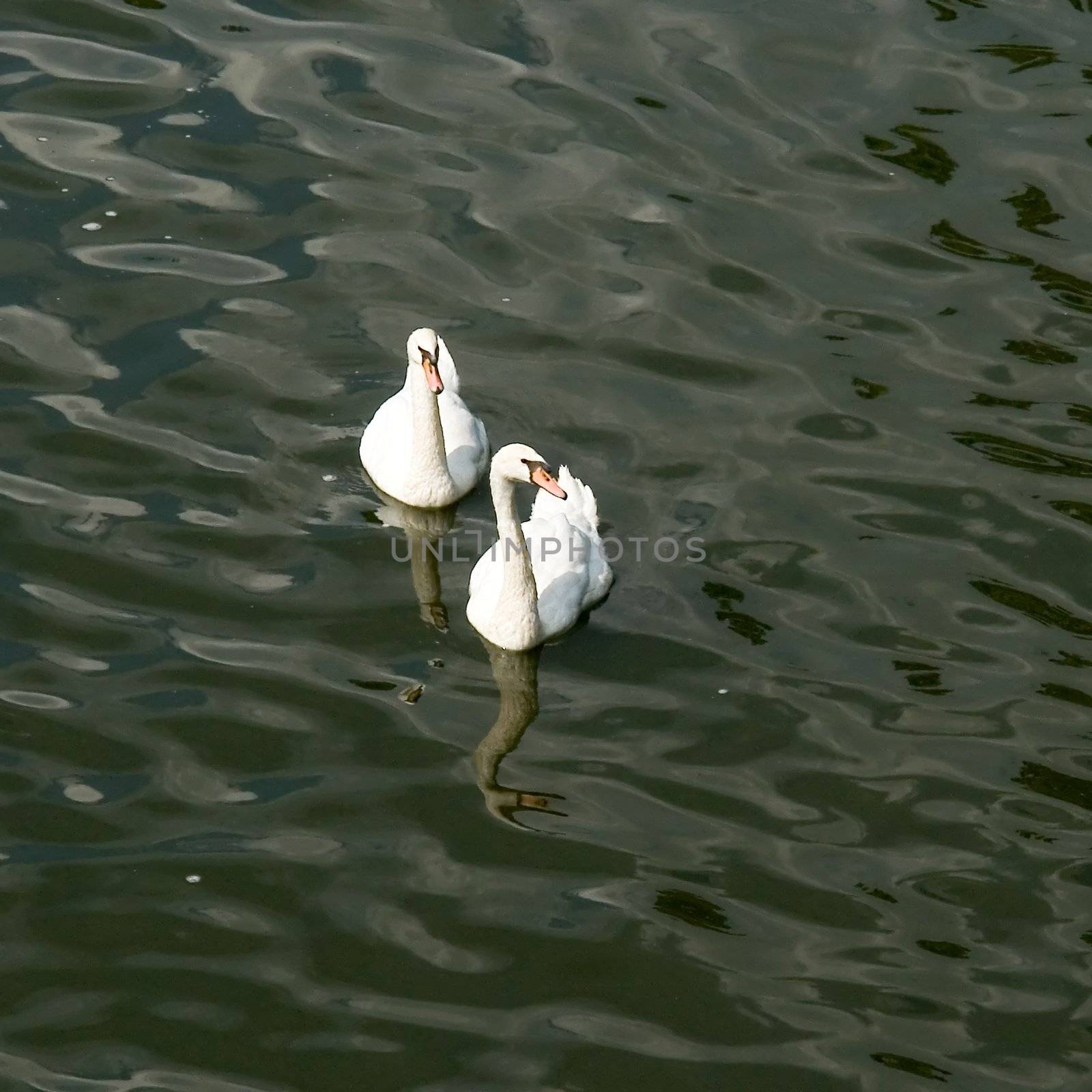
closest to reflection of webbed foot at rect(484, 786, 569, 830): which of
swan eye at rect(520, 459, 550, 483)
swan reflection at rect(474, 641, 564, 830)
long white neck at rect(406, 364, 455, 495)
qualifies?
swan reflection at rect(474, 641, 564, 830)

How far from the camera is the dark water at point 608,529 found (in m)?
8.66

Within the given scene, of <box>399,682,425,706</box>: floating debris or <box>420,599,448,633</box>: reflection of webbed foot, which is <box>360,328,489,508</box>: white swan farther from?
<box>399,682,425,706</box>: floating debris

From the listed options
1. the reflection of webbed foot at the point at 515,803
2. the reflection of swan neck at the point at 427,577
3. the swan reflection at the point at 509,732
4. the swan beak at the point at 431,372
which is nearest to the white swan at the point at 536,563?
the swan reflection at the point at 509,732

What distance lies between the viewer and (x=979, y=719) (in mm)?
10172

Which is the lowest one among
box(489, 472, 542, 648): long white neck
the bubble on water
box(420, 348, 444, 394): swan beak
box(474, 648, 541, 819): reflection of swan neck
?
Result: the bubble on water

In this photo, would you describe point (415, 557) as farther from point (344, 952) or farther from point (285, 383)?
point (344, 952)

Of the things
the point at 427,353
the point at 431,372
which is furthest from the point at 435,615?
the point at 427,353

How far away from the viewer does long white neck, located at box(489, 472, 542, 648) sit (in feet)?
34.5

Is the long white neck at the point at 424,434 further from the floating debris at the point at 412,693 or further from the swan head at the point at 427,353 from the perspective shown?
the floating debris at the point at 412,693

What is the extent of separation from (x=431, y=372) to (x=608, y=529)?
1514mm

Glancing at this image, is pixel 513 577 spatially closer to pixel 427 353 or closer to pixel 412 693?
pixel 412 693

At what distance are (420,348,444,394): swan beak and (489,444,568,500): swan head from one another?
2.86 feet

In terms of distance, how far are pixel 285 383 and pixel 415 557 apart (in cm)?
193

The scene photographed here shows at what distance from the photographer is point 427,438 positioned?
452 inches
